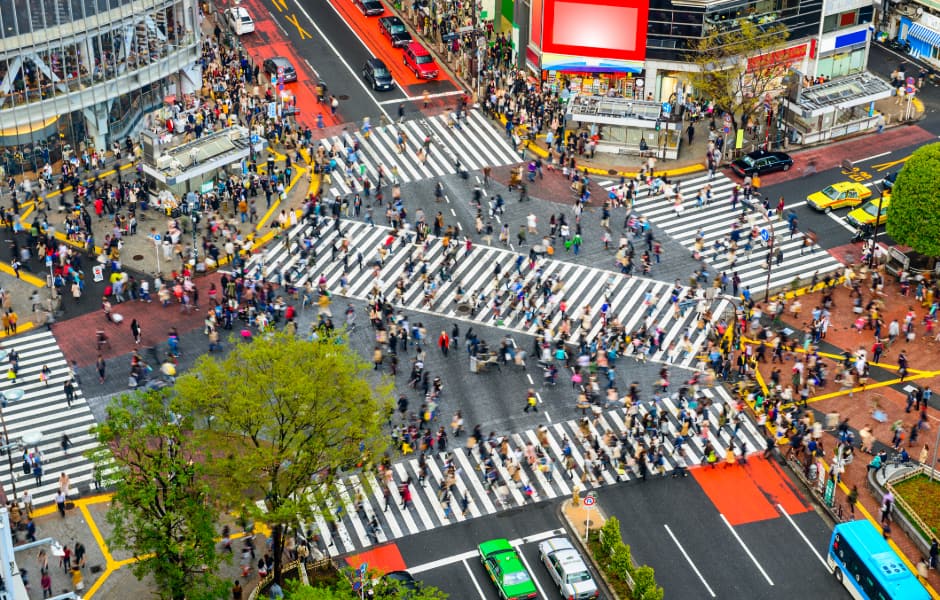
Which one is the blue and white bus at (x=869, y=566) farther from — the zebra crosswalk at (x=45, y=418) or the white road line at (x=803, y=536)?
the zebra crosswalk at (x=45, y=418)

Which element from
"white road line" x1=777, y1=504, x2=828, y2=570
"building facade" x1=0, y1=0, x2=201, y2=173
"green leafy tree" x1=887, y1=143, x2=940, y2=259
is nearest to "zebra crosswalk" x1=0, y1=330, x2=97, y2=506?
"building facade" x1=0, y1=0, x2=201, y2=173

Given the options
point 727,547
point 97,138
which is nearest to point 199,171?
point 97,138

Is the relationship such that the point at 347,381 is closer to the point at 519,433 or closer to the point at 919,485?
the point at 519,433

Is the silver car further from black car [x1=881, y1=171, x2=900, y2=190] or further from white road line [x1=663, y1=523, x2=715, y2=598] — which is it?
black car [x1=881, y1=171, x2=900, y2=190]

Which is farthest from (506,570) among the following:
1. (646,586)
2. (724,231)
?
(724,231)

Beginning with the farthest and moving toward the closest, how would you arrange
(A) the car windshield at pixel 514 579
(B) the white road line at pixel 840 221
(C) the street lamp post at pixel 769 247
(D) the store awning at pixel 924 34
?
(D) the store awning at pixel 924 34 → (B) the white road line at pixel 840 221 → (C) the street lamp post at pixel 769 247 → (A) the car windshield at pixel 514 579

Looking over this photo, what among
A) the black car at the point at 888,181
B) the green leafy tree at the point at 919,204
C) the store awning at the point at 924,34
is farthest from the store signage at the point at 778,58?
the green leafy tree at the point at 919,204

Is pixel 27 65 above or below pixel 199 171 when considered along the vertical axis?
above
